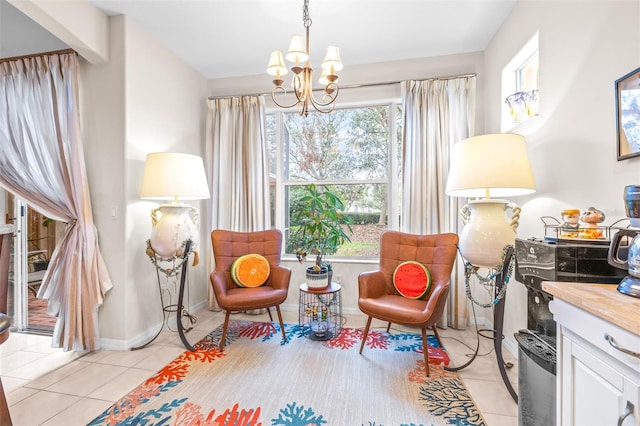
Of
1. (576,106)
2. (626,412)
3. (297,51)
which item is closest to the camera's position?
(626,412)

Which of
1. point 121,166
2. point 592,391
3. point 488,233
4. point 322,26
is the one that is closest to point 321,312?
point 488,233

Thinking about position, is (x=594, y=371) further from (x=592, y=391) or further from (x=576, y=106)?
(x=576, y=106)

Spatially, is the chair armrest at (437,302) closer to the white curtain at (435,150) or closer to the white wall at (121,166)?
the white curtain at (435,150)

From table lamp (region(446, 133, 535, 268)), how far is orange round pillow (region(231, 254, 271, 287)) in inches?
70.6

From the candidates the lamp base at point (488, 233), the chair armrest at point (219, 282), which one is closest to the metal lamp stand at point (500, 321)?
the lamp base at point (488, 233)

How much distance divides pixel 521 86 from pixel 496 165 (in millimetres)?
1282

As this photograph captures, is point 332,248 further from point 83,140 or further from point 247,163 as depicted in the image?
point 83,140

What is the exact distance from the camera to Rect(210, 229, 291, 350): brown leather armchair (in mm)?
2480

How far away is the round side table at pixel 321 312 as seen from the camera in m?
2.65

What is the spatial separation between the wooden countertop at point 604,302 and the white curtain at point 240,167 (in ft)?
9.04

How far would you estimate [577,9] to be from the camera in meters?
1.68

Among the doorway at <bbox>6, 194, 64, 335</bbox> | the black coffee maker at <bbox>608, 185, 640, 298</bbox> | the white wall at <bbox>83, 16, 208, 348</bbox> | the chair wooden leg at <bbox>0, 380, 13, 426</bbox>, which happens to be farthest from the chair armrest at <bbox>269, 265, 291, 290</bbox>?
the black coffee maker at <bbox>608, 185, 640, 298</bbox>

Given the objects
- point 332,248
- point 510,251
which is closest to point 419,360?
point 510,251

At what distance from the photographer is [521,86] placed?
8.47 ft
